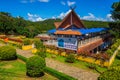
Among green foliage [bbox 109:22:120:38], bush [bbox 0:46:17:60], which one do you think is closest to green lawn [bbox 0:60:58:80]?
bush [bbox 0:46:17:60]

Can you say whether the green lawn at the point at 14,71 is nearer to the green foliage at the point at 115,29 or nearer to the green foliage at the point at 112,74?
the green foliage at the point at 112,74

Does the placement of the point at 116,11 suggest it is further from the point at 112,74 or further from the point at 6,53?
the point at 112,74

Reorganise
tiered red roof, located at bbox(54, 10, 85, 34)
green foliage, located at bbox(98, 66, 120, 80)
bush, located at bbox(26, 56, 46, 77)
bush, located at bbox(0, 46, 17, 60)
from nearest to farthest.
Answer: green foliage, located at bbox(98, 66, 120, 80) → bush, located at bbox(26, 56, 46, 77) → bush, located at bbox(0, 46, 17, 60) → tiered red roof, located at bbox(54, 10, 85, 34)

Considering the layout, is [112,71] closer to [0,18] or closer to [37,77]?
[37,77]

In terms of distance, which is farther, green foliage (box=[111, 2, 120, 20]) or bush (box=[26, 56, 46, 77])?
green foliage (box=[111, 2, 120, 20])

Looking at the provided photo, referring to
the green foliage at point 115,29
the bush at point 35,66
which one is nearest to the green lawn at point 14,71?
the bush at point 35,66

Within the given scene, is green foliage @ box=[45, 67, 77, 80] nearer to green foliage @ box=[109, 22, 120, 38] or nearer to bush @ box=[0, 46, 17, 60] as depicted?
bush @ box=[0, 46, 17, 60]

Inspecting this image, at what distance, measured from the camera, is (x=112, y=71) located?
14094mm

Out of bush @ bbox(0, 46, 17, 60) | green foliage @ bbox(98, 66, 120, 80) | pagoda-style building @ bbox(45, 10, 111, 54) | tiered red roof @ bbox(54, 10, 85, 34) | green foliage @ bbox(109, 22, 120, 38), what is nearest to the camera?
green foliage @ bbox(98, 66, 120, 80)

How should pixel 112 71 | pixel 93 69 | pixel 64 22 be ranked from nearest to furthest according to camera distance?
1. pixel 112 71
2. pixel 93 69
3. pixel 64 22

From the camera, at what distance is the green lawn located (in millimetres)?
19109

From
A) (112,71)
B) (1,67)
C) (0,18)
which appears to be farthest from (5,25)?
(112,71)

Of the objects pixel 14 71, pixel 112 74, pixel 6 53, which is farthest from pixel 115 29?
pixel 112 74

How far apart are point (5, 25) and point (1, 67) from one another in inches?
1851
